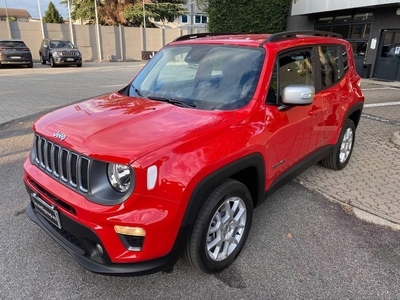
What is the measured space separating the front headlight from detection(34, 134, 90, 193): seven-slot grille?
158mm

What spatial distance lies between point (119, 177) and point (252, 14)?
19919 mm

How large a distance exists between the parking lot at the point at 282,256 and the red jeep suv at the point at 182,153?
0.26m

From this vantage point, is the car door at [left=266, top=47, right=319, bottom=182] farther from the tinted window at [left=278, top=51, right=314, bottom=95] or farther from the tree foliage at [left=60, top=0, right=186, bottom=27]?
the tree foliage at [left=60, top=0, right=186, bottom=27]

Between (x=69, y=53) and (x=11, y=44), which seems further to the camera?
(x=69, y=53)

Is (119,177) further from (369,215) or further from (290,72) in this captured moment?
(369,215)

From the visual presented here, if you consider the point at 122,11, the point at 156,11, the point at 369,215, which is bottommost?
the point at 369,215

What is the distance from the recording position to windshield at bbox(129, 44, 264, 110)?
277 centimetres

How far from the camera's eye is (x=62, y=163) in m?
2.28

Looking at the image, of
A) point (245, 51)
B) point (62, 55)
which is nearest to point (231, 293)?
point (245, 51)

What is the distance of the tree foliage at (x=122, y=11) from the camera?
37969 mm

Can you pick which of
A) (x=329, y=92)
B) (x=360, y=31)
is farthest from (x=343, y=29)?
(x=329, y=92)

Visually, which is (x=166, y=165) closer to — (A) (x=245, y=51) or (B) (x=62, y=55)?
(A) (x=245, y=51)

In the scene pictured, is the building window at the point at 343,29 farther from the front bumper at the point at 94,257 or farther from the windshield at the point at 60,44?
the front bumper at the point at 94,257

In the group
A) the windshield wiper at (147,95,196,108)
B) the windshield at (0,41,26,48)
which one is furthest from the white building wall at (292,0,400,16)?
the windshield at (0,41,26,48)
